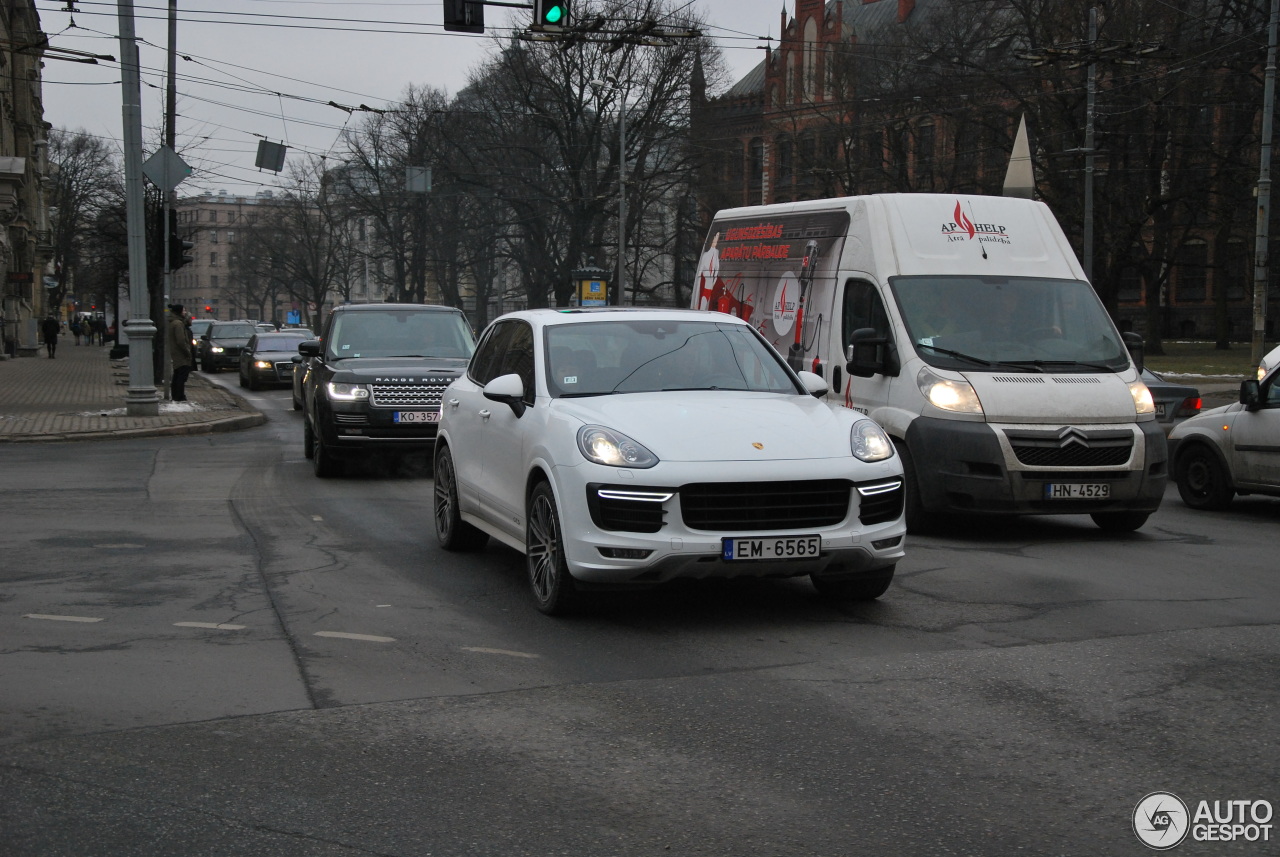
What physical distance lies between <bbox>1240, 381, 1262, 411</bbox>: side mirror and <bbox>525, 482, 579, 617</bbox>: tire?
6.65 meters

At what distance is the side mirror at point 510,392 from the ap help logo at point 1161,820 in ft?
14.4

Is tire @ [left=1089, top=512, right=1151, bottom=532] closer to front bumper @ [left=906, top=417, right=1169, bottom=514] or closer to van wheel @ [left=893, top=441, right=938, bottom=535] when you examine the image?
front bumper @ [left=906, top=417, right=1169, bottom=514]

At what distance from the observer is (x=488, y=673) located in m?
6.00

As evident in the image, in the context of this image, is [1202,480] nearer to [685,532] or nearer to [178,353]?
[685,532]

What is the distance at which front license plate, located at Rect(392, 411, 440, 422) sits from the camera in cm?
1452

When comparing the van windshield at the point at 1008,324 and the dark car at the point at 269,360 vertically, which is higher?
the van windshield at the point at 1008,324

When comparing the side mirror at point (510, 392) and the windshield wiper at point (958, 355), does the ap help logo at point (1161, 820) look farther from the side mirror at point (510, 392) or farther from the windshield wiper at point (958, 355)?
the windshield wiper at point (958, 355)

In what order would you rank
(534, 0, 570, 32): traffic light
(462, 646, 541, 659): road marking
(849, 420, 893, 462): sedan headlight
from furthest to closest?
(534, 0, 570, 32): traffic light, (849, 420, 893, 462): sedan headlight, (462, 646, 541, 659): road marking

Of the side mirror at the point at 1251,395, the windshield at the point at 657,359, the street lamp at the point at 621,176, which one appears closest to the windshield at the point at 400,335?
the windshield at the point at 657,359

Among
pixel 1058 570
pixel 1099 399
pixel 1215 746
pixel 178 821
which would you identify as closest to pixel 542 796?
pixel 178 821

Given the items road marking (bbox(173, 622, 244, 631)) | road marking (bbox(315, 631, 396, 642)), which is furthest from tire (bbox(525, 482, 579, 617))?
road marking (bbox(173, 622, 244, 631))

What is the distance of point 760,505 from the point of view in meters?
6.84

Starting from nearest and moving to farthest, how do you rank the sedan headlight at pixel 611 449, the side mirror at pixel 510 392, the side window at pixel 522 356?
the sedan headlight at pixel 611 449, the side mirror at pixel 510 392, the side window at pixel 522 356

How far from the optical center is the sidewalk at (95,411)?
64.8 ft
